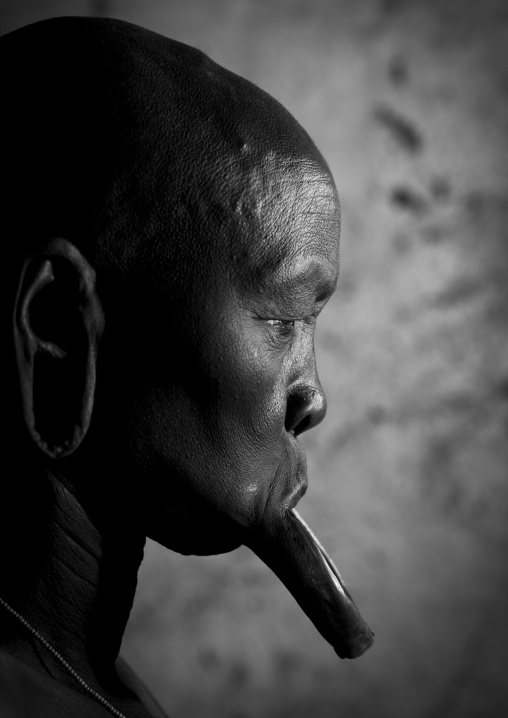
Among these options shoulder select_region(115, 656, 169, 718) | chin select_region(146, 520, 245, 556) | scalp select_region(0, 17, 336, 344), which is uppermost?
scalp select_region(0, 17, 336, 344)

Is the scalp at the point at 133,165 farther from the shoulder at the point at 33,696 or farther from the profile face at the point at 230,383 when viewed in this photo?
the shoulder at the point at 33,696

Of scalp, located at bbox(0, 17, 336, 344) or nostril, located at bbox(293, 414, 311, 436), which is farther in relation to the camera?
nostril, located at bbox(293, 414, 311, 436)

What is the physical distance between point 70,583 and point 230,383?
23 cm

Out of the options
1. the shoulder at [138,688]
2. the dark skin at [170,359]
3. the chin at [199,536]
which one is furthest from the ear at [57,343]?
the shoulder at [138,688]

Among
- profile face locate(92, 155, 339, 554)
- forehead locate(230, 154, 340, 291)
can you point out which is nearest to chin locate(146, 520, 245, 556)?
profile face locate(92, 155, 339, 554)

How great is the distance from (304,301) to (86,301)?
19cm

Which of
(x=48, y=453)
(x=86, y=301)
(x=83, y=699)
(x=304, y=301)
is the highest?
(x=304, y=301)

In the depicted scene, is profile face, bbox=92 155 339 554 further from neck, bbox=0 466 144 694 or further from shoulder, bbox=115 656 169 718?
shoulder, bbox=115 656 169 718

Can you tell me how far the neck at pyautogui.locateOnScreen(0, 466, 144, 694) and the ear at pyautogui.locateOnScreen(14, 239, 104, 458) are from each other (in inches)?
2.4

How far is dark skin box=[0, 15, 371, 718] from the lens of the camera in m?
0.82

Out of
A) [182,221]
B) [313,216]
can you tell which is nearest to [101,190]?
[182,221]

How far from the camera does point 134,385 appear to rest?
32.9 inches

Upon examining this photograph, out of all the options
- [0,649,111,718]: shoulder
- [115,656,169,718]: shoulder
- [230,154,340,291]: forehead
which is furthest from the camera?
[115,656,169,718]: shoulder

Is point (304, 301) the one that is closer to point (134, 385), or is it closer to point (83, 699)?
point (134, 385)
